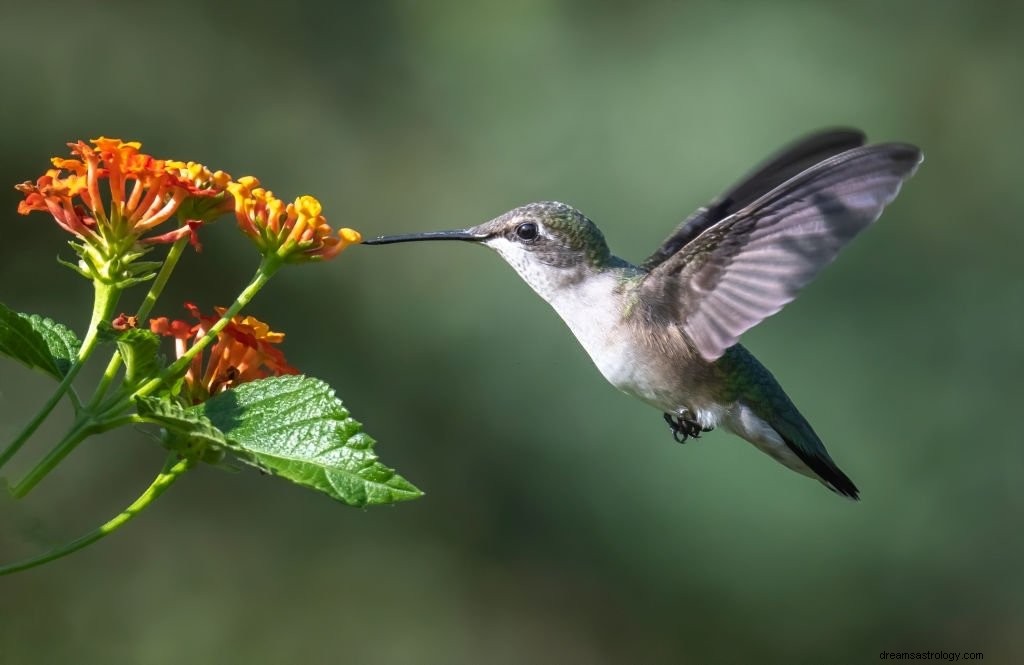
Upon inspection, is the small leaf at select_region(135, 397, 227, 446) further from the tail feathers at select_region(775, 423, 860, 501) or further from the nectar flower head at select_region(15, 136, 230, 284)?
the tail feathers at select_region(775, 423, 860, 501)

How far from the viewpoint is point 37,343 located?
149cm

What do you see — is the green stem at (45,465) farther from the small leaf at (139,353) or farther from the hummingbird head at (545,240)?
the hummingbird head at (545,240)

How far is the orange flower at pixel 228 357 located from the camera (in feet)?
5.36

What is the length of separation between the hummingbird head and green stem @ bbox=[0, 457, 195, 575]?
86 cm

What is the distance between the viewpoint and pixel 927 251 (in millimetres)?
4121

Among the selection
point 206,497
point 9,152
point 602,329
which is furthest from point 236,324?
point 9,152

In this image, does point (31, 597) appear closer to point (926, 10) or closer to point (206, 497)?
point (206, 497)

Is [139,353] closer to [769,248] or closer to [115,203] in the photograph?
[115,203]

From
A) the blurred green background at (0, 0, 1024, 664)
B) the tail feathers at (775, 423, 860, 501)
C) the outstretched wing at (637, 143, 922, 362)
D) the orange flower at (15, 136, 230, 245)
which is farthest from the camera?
the blurred green background at (0, 0, 1024, 664)

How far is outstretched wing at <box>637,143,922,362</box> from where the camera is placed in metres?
1.82

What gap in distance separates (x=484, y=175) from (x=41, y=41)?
193cm

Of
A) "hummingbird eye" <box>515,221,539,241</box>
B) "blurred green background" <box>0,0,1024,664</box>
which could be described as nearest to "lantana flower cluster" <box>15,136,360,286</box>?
"hummingbird eye" <box>515,221,539,241</box>

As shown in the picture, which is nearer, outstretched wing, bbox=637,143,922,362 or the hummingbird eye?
outstretched wing, bbox=637,143,922,362

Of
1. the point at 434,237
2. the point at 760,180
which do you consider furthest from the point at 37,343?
the point at 760,180
